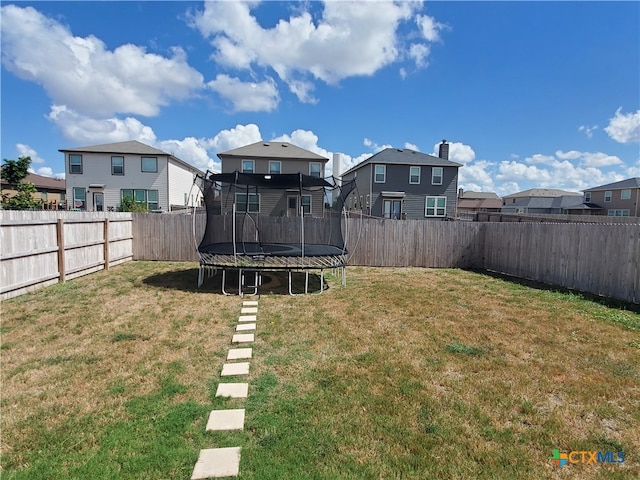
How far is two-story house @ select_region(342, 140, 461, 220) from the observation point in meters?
23.3

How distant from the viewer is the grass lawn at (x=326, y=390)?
6.52ft

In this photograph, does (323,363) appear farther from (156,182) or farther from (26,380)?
(156,182)

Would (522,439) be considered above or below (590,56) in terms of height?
below

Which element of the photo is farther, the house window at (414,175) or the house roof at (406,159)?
the house window at (414,175)

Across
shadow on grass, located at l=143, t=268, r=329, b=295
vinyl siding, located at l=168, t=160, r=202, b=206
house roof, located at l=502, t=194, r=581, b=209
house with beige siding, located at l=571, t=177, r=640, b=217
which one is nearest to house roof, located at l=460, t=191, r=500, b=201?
house roof, located at l=502, t=194, r=581, b=209

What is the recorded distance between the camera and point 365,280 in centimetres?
823

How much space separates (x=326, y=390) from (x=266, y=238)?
832cm

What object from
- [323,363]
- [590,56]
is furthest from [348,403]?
[590,56]

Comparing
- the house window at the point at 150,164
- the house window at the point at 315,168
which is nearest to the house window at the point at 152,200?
the house window at the point at 150,164

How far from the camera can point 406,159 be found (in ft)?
77.3

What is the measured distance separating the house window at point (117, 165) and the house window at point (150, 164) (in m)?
Result: 1.36

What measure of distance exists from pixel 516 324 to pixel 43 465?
540cm

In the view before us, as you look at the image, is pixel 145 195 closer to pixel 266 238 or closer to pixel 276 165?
pixel 276 165

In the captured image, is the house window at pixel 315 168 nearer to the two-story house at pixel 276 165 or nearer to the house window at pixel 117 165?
the two-story house at pixel 276 165
